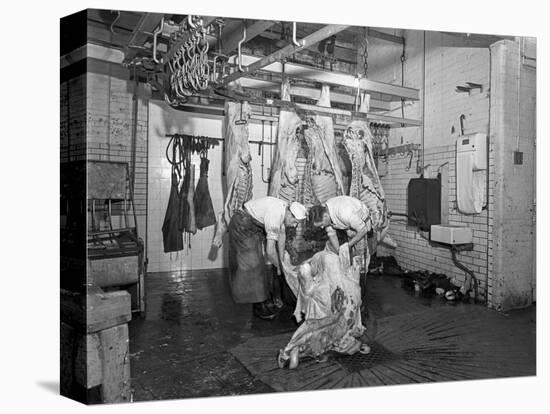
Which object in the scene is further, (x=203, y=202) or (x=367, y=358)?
(x=367, y=358)

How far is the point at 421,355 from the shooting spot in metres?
3.63

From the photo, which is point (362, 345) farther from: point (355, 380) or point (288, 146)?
point (288, 146)

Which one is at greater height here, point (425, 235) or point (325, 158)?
point (325, 158)

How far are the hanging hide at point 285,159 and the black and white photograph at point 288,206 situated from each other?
15 millimetres

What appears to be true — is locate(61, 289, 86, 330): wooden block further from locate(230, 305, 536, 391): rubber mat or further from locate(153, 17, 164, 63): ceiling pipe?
locate(153, 17, 164, 63): ceiling pipe

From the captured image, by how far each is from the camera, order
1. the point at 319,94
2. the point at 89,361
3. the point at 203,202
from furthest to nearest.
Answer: the point at 319,94 < the point at 203,202 < the point at 89,361

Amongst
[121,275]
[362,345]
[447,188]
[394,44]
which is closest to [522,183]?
[447,188]

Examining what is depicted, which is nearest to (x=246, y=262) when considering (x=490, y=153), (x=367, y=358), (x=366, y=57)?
(x=367, y=358)

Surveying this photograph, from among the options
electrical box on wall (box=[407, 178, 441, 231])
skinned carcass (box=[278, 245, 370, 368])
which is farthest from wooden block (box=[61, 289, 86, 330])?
electrical box on wall (box=[407, 178, 441, 231])

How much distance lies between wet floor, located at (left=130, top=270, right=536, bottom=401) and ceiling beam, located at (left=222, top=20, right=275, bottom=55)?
5.94 ft

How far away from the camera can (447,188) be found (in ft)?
13.2

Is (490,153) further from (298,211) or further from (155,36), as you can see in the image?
(155,36)

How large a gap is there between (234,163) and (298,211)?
0.62 metres

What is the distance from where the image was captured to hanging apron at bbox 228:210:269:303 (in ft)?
11.5
